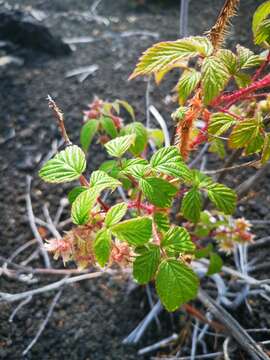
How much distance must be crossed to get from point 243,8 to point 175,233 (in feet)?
6.40

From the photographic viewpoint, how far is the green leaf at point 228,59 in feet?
2.18

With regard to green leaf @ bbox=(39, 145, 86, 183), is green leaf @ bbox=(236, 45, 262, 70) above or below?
above

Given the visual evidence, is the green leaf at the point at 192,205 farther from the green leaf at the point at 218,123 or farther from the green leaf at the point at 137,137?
the green leaf at the point at 137,137

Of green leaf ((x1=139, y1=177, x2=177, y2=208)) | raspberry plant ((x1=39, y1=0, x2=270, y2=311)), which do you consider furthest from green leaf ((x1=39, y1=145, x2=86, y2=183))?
green leaf ((x1=139, y1=177, x2=177, y2=208))

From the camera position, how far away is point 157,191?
2.12 feet

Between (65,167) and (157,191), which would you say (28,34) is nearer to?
(65,167)

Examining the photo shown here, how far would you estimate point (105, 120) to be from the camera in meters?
1.00

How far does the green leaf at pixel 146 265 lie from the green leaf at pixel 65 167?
18 centimetres

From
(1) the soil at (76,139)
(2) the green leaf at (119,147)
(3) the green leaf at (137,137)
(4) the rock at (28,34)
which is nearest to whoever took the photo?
(2) the green leaf at (119,147)

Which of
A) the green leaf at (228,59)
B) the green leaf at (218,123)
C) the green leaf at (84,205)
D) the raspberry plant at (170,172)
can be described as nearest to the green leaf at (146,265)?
the raspberry plant at (170,172)

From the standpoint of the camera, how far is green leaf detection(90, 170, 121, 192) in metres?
0.63

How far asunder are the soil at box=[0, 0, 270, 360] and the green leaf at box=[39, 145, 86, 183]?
69 centimetres

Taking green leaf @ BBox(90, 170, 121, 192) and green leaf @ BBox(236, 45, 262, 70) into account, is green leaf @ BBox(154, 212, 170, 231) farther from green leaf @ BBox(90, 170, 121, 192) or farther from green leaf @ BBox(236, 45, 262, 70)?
green leaf @ BBox(236, 45, 262, 70)

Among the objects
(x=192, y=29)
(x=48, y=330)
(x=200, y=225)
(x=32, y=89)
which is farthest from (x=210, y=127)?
(x=192, y=29)
